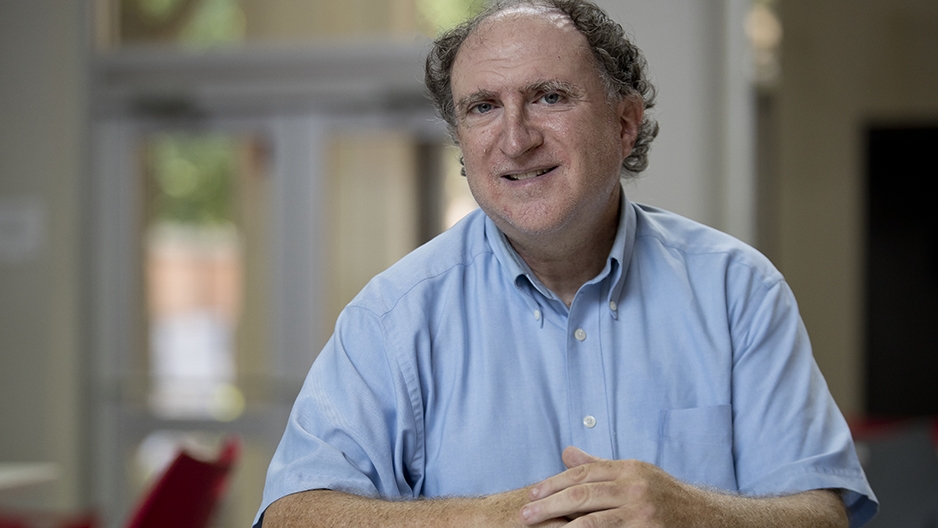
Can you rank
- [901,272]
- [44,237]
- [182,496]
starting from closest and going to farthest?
1. [182,496]
2. [44,237]
3. [901,272]

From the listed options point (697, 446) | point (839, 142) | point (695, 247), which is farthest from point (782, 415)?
point (839, 142)

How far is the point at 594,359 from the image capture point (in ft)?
4.64

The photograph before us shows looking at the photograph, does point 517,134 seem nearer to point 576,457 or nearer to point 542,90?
point 542,90

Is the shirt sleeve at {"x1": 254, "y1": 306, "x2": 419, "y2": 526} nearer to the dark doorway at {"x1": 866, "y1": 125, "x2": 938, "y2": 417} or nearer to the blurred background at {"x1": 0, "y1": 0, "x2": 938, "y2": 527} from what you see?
the blurred background at {"x1": 0, "y1": 0, "x2": 938, "y2": 527}

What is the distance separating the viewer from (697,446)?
4.48 feet

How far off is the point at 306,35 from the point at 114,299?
1528 millimetres

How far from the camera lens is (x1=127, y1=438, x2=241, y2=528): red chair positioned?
1.63m

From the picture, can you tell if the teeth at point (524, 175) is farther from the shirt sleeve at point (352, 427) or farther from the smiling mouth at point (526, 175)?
the shirt sleeve at point (352, 427)

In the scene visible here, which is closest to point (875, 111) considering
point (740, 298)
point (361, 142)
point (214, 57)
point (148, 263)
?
point (361, 142)

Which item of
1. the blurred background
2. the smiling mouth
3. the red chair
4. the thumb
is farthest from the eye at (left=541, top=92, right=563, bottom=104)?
the blurred background

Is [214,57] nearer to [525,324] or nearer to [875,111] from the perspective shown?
[525,324]

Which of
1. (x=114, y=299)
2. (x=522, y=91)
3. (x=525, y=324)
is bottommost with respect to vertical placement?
(x=114, y=299)

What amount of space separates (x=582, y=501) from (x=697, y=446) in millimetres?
274

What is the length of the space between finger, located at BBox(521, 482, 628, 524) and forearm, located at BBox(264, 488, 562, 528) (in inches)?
1.2
